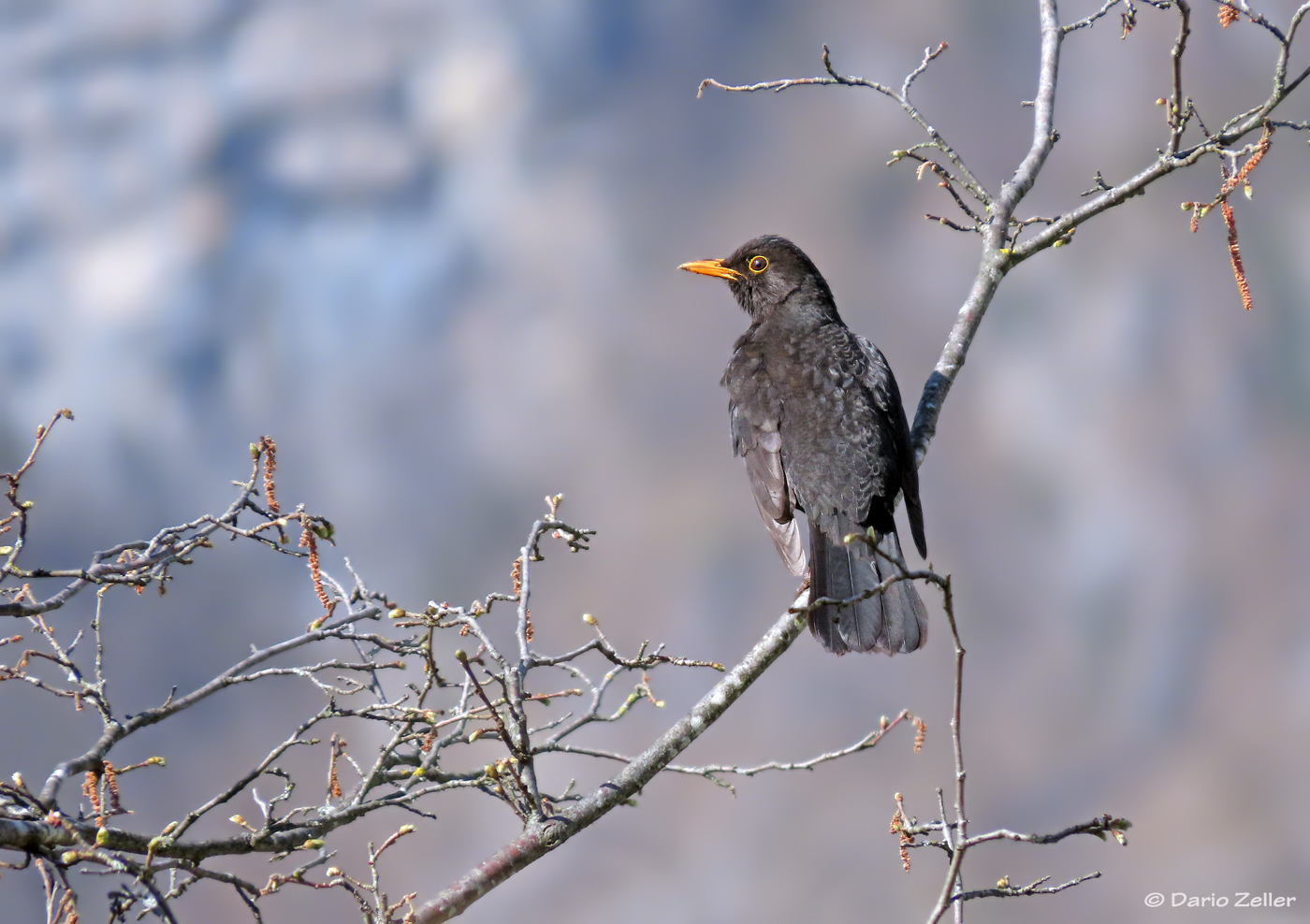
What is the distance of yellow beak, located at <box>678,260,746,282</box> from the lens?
666 cm

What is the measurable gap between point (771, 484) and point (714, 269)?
1950mm

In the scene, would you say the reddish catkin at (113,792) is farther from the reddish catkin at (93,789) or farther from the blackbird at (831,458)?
the blackbird at (831,458)

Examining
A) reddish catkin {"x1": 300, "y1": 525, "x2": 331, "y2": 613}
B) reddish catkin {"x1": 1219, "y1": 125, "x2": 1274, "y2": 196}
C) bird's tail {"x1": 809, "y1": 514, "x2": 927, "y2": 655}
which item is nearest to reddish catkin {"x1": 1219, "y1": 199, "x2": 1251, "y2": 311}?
reddish catkin {"x1": 1219, "y1": 125, "x2": 1274, "y2": 196}

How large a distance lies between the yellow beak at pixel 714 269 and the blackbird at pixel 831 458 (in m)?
0.54

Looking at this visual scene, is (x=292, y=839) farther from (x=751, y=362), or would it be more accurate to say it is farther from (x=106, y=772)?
(x=751, y=362)

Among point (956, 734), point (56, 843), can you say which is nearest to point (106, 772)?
point (56, 843)

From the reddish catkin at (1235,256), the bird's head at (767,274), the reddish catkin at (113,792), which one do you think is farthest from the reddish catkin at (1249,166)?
the reddish catkin at (113,792)

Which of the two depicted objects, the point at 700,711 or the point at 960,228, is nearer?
the point at 700,711

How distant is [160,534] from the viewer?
3.07m

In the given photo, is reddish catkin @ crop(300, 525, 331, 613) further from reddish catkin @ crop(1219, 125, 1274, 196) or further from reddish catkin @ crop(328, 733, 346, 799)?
reddish catkin @ crop(1219, 125, 1274, 196)

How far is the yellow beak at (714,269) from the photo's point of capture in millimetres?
6664

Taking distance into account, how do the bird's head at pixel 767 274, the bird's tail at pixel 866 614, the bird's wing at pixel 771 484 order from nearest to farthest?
the bird's tail at pixel 866 614 → the bird's wing at pixel 771 484 → the bird's head at pixel 767 274

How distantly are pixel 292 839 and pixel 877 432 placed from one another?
3.49 metres

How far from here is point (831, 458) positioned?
5.29 meters
